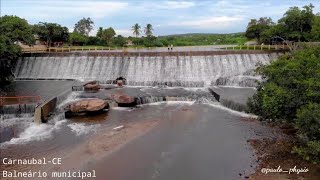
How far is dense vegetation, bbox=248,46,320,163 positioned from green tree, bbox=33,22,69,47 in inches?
1539

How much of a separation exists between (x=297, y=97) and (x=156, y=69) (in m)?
21.8

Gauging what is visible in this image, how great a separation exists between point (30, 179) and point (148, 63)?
79.6ft

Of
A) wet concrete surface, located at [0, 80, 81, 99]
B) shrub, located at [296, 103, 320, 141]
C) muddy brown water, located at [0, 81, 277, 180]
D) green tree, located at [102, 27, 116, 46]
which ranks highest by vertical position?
green tree, located at [102, 27, 116, 46]

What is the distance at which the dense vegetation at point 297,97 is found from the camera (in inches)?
612

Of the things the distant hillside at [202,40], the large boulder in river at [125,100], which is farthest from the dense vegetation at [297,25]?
the distant hillside at [202,40]

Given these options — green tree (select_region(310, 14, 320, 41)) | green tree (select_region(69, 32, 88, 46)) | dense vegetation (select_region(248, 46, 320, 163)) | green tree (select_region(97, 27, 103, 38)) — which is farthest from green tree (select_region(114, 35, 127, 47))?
dense vegetation (select_region(248, 46, 320, 163))

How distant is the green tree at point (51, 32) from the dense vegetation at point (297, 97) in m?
39.1

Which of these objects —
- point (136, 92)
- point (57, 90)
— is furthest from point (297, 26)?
point (57, 90)

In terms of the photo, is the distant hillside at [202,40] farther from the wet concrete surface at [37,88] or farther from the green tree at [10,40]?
the wet concrete surface at [37,88]

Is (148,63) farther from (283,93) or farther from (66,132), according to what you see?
(283,93)

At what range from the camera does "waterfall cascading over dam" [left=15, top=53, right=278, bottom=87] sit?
37.4m

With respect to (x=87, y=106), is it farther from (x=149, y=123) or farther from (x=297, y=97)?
(x=297, y=97)

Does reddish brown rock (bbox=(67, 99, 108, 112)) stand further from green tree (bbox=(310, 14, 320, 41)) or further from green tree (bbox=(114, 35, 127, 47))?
green tree (bbox=(114, 35, 127, 47))

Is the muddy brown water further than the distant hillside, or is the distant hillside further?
the distant hillside
